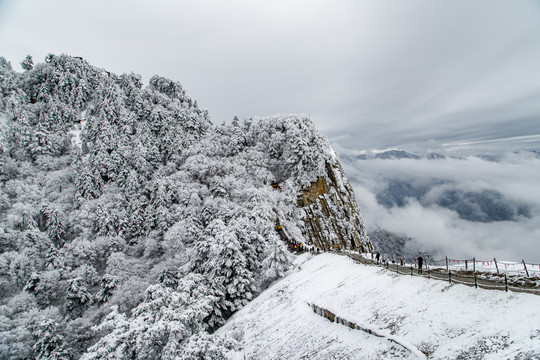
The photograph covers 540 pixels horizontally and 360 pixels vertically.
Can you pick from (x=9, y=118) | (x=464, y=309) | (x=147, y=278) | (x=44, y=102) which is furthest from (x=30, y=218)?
(x=464, y=309)

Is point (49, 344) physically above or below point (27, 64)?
below

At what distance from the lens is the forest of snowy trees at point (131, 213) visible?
2248cm

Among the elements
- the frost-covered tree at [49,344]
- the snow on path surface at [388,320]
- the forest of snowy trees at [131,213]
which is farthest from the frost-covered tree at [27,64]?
the snow on path surface at [388,320]

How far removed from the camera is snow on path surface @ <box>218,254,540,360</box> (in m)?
8.88

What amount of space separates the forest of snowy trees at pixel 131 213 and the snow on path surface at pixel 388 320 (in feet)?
13.2

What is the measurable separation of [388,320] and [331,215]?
44296 mm

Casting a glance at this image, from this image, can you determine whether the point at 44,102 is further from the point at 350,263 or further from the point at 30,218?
the point at 350,263

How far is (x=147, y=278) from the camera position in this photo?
38656mm

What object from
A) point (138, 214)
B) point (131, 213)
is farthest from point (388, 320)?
point (131, 213)

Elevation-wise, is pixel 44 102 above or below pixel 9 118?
above

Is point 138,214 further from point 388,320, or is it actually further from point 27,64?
point 27,64

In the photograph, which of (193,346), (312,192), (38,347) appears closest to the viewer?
(193,346)

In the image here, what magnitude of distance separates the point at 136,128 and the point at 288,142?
47827 millimetres

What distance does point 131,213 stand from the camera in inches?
2125
